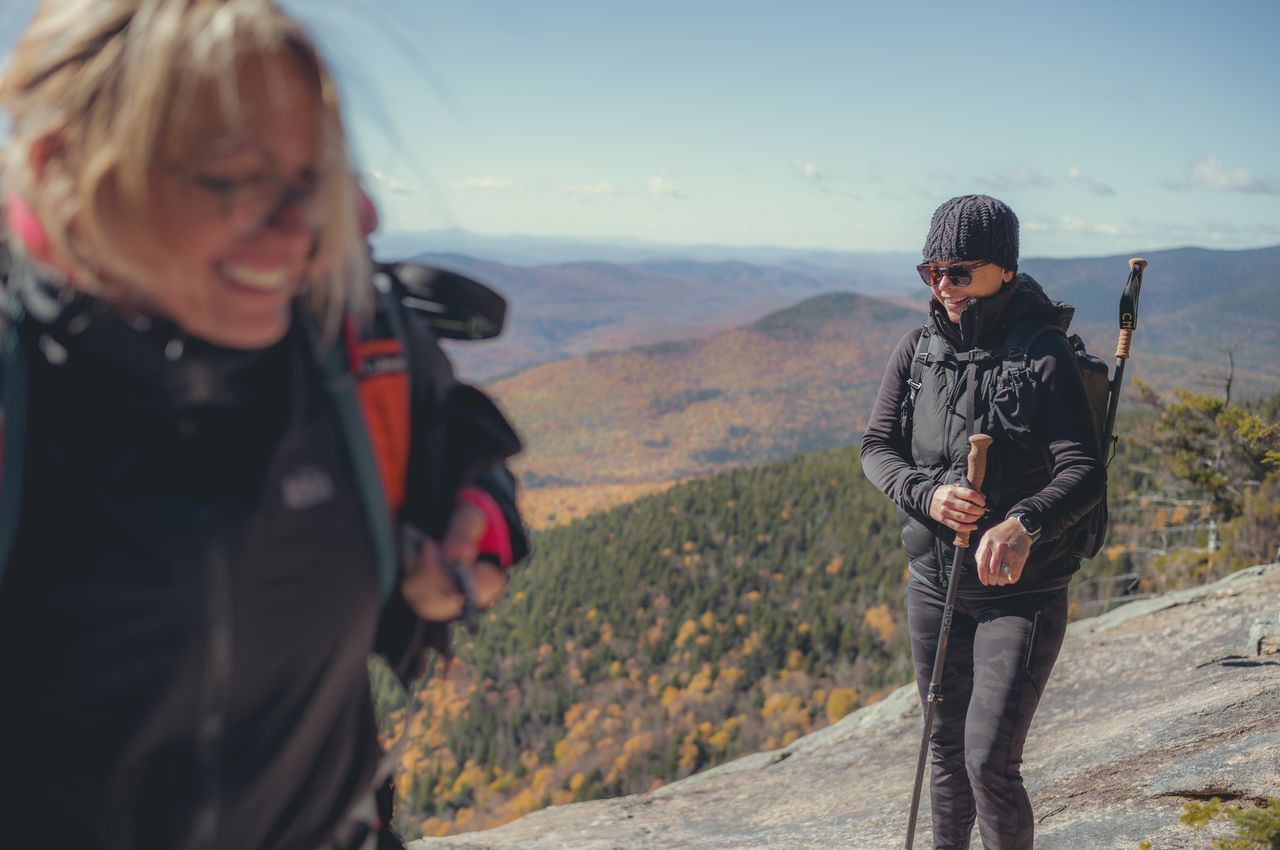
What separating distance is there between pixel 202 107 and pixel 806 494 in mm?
58981

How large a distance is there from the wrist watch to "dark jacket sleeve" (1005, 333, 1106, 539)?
20 mm

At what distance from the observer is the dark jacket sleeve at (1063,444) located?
123 inches

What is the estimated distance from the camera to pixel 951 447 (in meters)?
3.42

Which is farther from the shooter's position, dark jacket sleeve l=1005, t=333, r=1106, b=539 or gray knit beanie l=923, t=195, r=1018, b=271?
gray knit beanie l=923, t=195, r=1018, b=271

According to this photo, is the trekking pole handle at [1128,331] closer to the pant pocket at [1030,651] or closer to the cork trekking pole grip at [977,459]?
the cork trekking pole grip at [977,459]

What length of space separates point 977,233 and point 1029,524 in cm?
109

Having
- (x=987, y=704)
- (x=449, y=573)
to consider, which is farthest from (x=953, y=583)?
(x=449, y=573)

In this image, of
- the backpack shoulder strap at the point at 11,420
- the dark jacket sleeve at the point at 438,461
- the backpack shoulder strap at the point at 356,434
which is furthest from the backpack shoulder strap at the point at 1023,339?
the backpack shoulder strap at the point at 11,420

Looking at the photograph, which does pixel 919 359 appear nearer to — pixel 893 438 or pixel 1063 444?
pixel 893 438

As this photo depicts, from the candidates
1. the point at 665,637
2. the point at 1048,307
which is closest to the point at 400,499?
the point at 1048,307

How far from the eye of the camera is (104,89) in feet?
3.21

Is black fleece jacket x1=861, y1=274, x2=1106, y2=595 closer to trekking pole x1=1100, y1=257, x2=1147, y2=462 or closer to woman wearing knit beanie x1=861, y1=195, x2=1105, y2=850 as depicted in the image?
woman wearing knit beanie x1=861, y1=195, x2=1105, y2=850

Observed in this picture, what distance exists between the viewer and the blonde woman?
1.00 metres

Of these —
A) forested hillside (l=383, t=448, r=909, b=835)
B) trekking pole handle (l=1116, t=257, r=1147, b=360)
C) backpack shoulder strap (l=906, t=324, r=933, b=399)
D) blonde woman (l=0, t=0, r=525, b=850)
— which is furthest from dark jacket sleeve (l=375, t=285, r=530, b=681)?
forested hillside (l=383, t=448, r=909, b=835)
